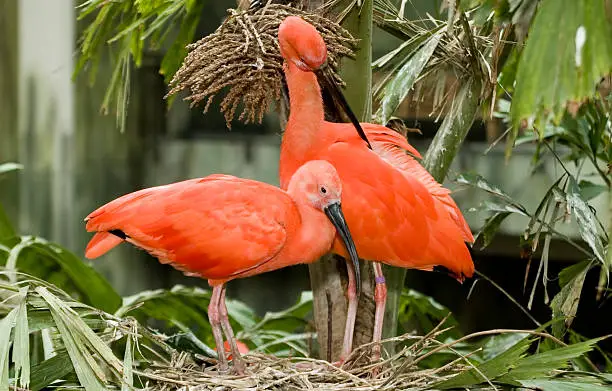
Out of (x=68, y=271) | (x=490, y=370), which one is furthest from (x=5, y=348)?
(x=68, y=271)

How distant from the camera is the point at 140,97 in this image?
395 cm

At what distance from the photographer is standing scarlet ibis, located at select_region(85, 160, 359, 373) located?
1.51 meters

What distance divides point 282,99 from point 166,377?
59 cm

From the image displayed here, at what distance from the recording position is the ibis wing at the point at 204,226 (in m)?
1.51

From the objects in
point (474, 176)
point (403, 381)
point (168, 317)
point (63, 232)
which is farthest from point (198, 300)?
point (63, 232)

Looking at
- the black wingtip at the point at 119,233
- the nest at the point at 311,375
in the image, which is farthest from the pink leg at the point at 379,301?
the black wingtip at the point at 119,233

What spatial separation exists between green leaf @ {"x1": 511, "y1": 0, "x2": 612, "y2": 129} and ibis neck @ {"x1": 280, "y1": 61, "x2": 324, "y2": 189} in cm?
62

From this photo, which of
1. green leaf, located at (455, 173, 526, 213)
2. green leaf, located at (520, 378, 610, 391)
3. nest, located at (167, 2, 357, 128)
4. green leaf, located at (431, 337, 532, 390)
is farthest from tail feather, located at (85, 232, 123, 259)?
green leaf, located at (455, 173, 526, 213)

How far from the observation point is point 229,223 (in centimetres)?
152

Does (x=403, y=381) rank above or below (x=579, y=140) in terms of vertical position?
below

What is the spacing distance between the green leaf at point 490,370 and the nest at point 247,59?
572 millimetres

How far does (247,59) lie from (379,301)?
20.9 inches

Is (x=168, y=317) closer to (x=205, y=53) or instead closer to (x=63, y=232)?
(x=205, y=53)

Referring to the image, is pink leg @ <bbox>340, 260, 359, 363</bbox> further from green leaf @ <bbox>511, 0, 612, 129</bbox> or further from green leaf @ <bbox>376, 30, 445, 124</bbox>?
green leaf @ <bbox>511, 0, 612, 129</bbox>
